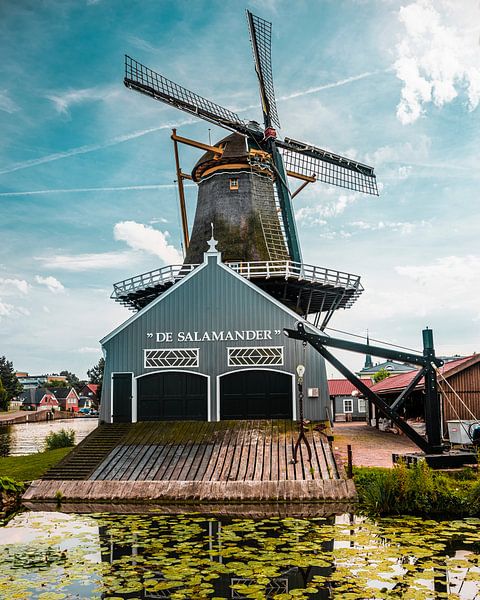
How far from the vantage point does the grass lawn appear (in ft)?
Answer: 59.0

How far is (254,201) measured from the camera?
Answer: 26.4 meters

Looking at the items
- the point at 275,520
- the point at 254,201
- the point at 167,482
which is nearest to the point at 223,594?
the point at 275,520

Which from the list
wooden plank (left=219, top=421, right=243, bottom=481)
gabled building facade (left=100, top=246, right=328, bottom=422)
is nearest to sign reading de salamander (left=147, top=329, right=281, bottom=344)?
gabled building facade (left=100, top=246, right=328, bottom=422)

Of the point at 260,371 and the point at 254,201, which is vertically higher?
the point at 254,201

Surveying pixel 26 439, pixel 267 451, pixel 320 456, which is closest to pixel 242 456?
pixel 267 451

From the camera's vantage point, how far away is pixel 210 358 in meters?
20.7

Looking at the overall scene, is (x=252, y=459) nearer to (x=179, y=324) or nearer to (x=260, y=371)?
(x=260, y=371)

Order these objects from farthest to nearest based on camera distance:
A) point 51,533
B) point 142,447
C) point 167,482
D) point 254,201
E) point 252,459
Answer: point 254,201 → point 142,447 → point 252,459 → point 167,482 → point 51,533

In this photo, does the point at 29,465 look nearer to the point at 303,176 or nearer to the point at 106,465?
the point at 106,465

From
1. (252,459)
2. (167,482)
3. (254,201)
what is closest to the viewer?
(167,482)

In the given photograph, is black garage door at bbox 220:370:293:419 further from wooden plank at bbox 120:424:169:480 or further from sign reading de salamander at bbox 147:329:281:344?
wooden plank at bbox 120:424:169:480

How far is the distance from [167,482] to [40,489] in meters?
3.54

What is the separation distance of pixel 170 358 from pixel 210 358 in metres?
1.45

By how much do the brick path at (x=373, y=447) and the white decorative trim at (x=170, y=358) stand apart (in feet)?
19.1
